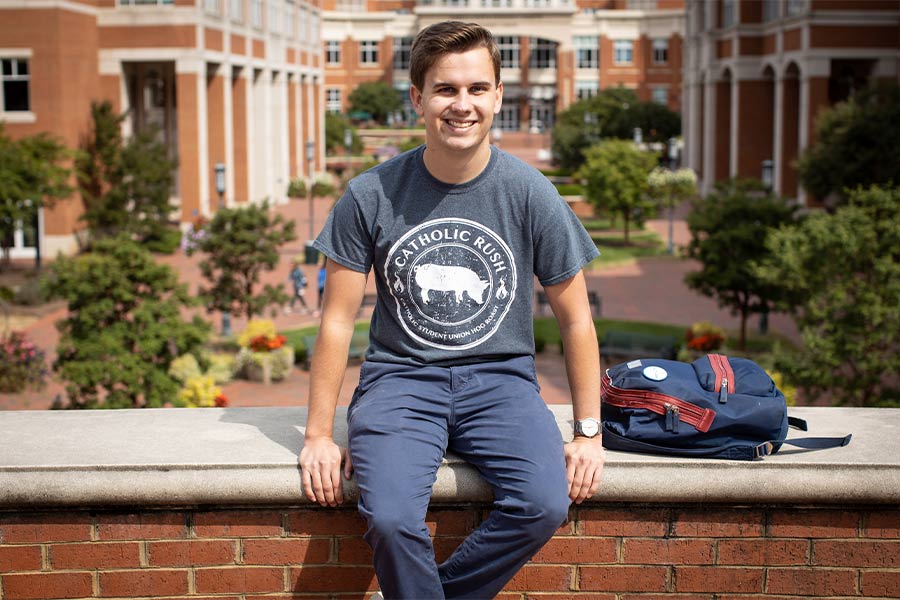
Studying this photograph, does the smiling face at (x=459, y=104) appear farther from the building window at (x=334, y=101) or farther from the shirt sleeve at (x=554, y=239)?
the building window at (x=334, y=101)

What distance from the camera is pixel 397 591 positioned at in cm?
362

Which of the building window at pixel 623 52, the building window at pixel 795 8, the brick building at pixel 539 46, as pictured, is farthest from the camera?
the building window at pixel 623 52

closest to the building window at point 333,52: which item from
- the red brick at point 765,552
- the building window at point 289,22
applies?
the building window at point 289,22

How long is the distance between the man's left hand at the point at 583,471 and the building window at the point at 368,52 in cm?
9242

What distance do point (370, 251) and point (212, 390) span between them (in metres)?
13.1

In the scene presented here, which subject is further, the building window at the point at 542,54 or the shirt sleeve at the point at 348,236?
the building window at the point at 542,54

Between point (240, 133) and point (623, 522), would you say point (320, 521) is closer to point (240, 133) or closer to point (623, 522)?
point (623, 522)

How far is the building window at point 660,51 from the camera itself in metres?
87.6

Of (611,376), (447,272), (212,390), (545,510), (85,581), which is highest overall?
(447,272)

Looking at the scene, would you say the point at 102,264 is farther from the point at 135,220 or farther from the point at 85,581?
the point at 135,220

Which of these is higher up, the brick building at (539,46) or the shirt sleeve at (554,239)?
the brick building at (539,46)

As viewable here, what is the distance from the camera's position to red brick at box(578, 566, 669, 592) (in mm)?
3955

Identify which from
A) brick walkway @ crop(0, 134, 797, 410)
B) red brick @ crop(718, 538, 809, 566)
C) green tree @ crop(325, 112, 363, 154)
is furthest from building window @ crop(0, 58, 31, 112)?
green tree @ crop(325, 112, 363, 154)

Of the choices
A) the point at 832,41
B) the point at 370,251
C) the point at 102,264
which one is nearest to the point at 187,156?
the point at 832,41
